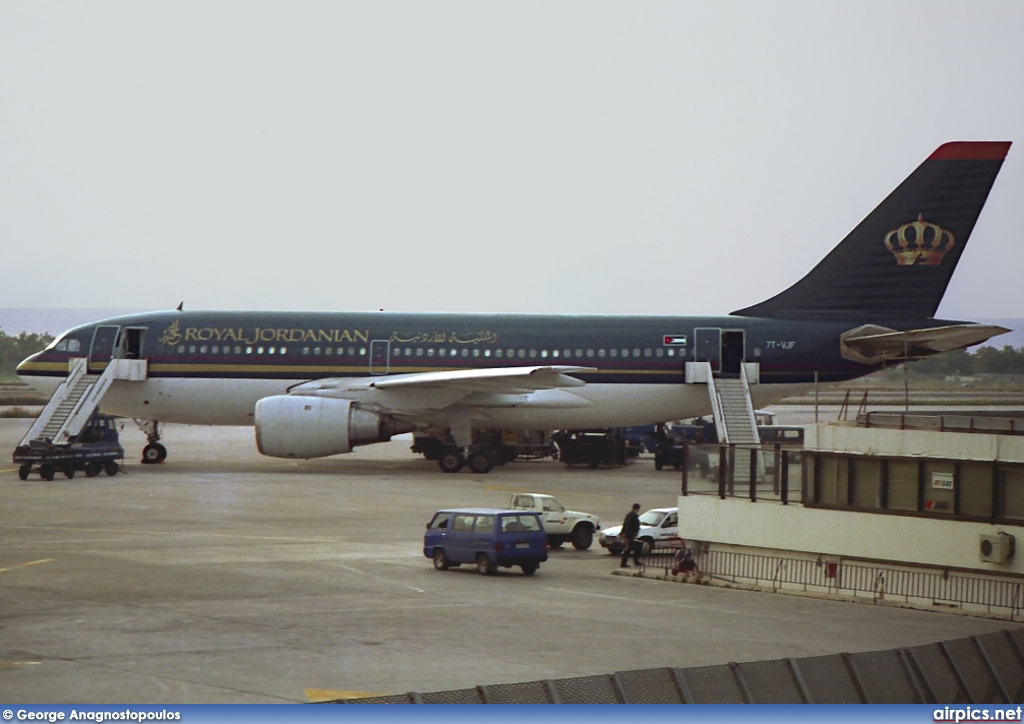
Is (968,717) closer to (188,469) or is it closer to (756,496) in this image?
(756,496)

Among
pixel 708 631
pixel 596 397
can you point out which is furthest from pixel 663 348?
pixel 708 631

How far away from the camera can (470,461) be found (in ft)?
151

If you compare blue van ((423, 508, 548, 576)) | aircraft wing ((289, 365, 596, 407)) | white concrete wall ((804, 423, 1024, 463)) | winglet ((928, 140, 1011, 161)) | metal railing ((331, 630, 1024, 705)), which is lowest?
blue van ((423, 508, 548, 576))

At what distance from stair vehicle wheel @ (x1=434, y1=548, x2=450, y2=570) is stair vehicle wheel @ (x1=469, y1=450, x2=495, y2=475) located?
20124 mm

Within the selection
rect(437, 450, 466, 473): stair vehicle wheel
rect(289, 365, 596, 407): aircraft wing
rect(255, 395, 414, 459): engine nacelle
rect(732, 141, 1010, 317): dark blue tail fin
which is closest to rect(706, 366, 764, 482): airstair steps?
rect(289, 365, 596, 407): aircraft wing

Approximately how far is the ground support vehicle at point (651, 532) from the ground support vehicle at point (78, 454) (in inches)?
768

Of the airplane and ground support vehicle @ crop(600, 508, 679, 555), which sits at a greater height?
the airplane

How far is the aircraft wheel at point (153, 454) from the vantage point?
48062 mm

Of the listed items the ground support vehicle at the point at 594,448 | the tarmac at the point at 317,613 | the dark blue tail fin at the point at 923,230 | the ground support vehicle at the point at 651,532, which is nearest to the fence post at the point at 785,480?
the tarmac at the point at 317,613

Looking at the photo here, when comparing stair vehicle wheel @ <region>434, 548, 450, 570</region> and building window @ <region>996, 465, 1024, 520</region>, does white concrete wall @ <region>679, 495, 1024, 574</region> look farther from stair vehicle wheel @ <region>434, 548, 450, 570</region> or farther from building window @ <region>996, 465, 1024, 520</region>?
stair vehicle wheel @ <region>434, 548, 450, 570</region>

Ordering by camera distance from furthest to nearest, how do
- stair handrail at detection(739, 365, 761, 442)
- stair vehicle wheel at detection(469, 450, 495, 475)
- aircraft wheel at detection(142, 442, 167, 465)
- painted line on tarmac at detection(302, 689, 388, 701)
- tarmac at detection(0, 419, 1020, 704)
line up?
aircraft wheel at detection(142, 442, 167, 465) → stair vehicle wheel at detection(469, 450, 495, 475) → stair handrail at detection(739, 365, 761, 442) → tarmac at detection(0, 419, 1020, 704) → painted line on tarmac at detection(302, 689, 388, 701)

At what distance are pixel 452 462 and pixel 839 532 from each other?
22.7 m

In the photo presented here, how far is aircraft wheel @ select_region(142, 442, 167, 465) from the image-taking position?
4806 cm

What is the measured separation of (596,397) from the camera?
46500 millimetres
